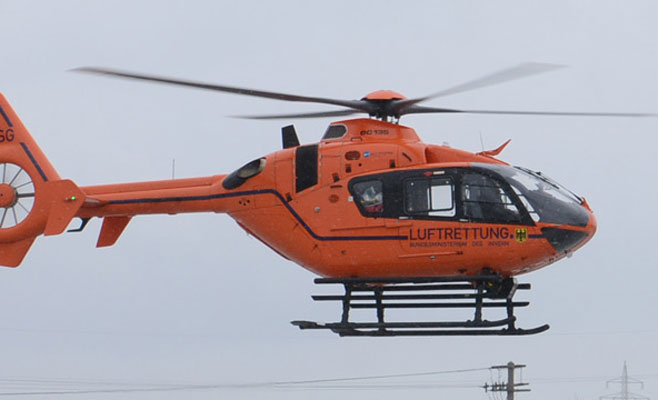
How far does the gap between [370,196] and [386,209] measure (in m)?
0.40

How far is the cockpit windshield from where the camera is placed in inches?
970

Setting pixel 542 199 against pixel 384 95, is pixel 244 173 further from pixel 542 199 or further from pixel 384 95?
pixel 542 199

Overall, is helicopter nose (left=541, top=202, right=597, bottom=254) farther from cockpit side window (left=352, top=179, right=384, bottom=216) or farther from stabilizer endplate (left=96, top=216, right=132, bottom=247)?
stabilizer endplate (left=96, top=216, right=132, bottom=247)

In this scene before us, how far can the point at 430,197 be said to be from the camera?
81.7ft

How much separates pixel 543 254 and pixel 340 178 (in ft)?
12.8

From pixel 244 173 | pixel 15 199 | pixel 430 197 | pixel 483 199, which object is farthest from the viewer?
pixel 15 199

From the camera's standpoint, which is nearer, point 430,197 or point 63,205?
point 430,197

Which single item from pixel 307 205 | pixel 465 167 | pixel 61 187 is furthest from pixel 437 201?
pixel 61 187

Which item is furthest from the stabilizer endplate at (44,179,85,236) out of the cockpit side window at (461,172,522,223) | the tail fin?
the cockpit side window at (461,172,522,223)

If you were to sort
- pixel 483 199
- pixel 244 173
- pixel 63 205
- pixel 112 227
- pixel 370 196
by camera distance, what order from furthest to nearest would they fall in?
pixel 112 227, pixel 63 205, pixel 244 173, pixel 370 196, pixel 483 199

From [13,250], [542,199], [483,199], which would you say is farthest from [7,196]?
[542,199]

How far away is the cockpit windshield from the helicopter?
2 centimetres

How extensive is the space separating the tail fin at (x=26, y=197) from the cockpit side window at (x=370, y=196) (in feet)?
18.7

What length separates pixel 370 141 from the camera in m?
25.8
